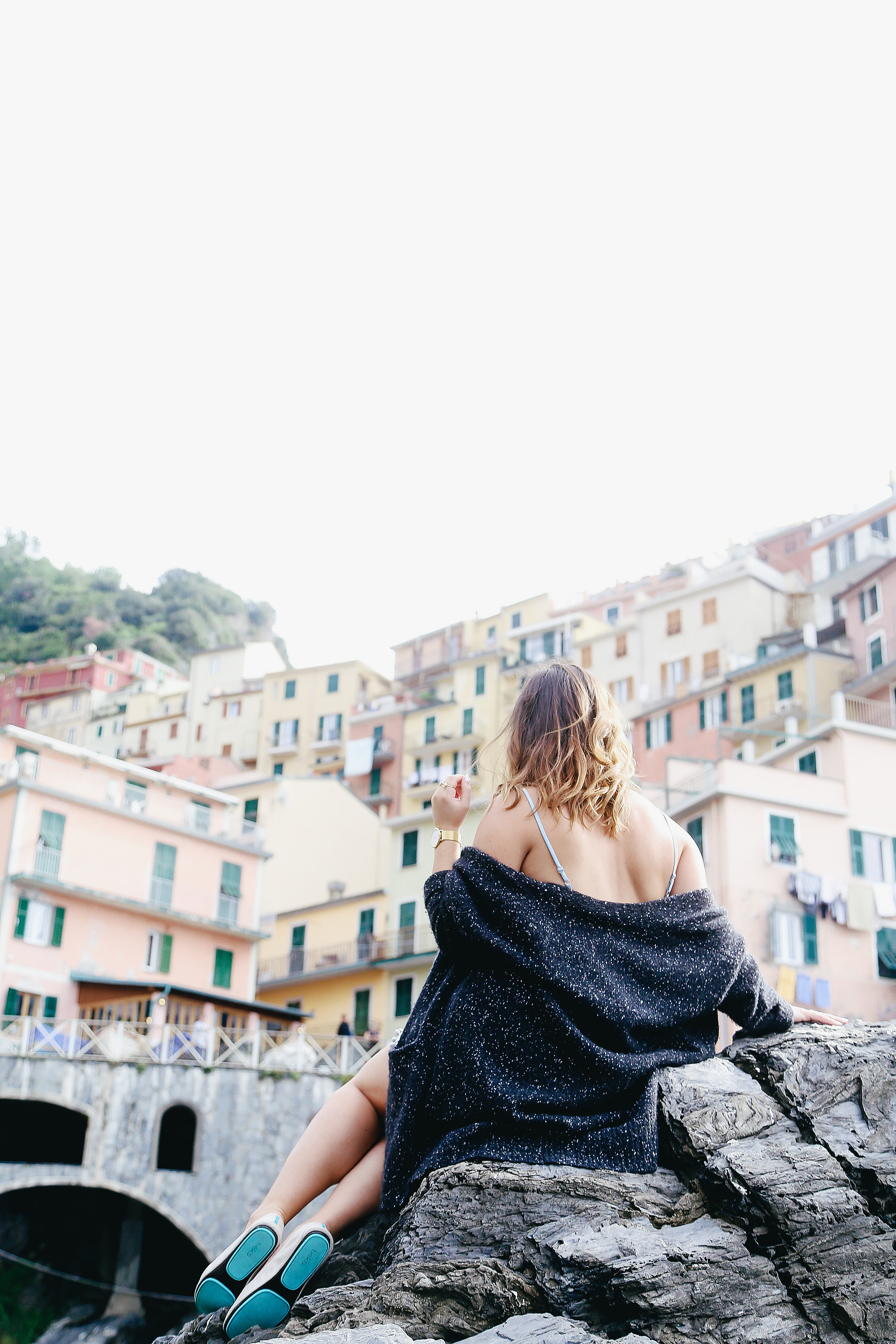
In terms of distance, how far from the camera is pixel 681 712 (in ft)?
150

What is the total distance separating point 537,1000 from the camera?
407cm

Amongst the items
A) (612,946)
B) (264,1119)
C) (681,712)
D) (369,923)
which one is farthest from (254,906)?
(612,946)

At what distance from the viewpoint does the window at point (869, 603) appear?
138 ft

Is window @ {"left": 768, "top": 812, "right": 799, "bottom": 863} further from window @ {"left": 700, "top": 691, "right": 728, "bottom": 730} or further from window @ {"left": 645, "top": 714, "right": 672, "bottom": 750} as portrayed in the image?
window @ {"left": 645, "top": 714, "right": 672, "bottom": 750}

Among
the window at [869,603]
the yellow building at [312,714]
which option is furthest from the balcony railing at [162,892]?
Result: the yellow building at [312,714]

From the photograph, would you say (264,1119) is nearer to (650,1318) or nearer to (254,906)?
(254,906)

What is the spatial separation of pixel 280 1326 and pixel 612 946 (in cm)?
148

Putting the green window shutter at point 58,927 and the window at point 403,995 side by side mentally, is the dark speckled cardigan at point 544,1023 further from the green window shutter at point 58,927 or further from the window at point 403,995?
the window at point 403,995

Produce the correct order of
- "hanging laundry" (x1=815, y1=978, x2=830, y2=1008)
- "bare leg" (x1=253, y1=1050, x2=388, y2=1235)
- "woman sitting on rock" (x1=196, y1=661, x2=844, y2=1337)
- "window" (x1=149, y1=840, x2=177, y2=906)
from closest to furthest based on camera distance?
"woman sitting on rock" (x1=196, y1=661, x2=844, y2=1337)
"bare leg" (x1=253, y1=1050, x2=388, y2=1235)
"hanging laundry" (x1=815, y1=978, x2=830, y2=1008)
"window" (x1=149, y1=840, x2=177, y2=906)

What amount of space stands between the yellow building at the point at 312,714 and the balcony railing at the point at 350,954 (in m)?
21.9

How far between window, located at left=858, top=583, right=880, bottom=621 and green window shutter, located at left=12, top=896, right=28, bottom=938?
26.8 m

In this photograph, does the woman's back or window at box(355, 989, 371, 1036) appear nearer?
the woman's back

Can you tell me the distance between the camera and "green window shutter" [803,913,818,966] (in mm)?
31516

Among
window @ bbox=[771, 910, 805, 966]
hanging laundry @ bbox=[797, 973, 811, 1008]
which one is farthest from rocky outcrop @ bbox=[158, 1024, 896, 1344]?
window @ bbox=[771, 910, 805, 966]
